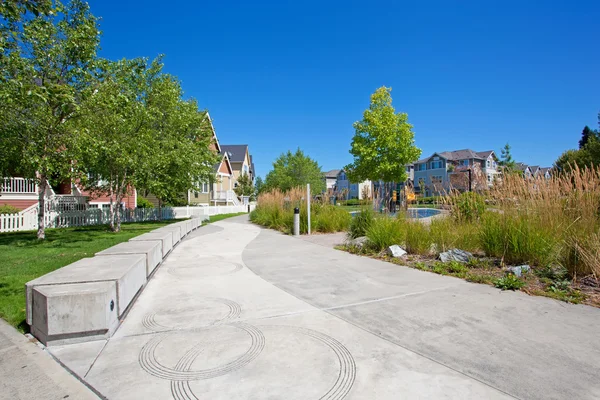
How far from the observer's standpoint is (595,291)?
446cm

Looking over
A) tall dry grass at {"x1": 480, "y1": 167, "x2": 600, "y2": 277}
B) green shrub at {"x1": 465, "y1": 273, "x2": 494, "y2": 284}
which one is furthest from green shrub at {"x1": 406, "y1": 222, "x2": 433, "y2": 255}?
green shrub at {"x1": 465, "y1": 273, "x2": 494, "y2": 284}

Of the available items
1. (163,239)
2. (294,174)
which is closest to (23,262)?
(163,239)

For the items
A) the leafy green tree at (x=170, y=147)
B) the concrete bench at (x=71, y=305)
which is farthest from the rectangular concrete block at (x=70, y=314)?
the leafy green tree at (x=170, y=147)

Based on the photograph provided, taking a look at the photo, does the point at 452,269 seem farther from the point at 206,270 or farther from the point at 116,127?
the point at 116,127

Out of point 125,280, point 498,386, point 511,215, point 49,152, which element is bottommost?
point 498,386

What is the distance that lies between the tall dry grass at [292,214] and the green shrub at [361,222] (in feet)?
8.51

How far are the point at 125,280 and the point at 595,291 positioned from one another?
240 inches

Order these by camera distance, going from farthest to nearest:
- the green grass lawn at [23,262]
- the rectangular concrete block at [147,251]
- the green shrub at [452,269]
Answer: the green shrub at [452,269] < the rectangular concrete block at [147,251] < the green grass lawn at [23,262]

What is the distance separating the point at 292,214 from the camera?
14.5m

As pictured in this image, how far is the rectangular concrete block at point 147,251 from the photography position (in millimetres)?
5590

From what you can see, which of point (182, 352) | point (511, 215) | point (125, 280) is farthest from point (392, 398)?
point (511, 215)

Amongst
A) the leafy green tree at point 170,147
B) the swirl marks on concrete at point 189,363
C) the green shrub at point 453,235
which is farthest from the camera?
the leafy green tree at point 170,147

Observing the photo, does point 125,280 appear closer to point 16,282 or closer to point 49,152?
point 16,282

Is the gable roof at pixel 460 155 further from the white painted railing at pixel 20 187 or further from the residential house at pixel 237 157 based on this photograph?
the white painted railing at pixel 20 187
